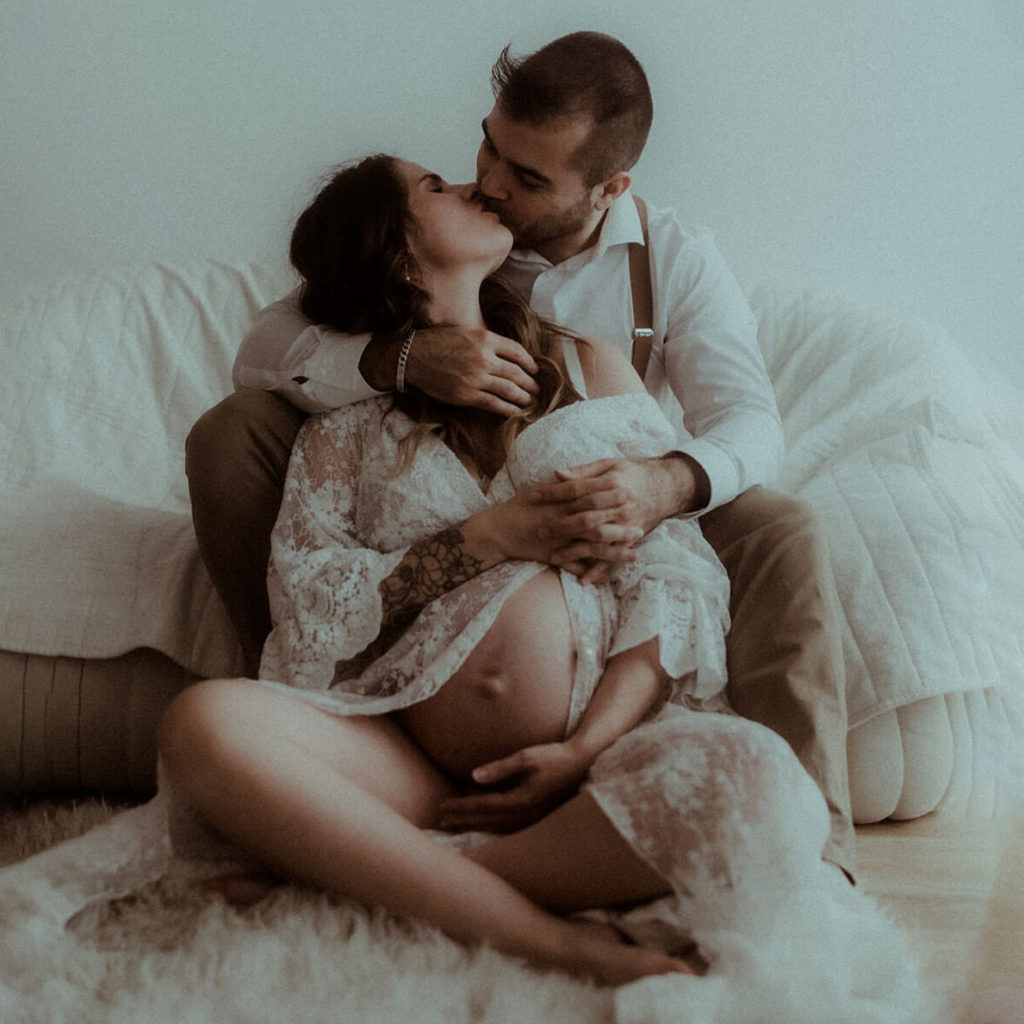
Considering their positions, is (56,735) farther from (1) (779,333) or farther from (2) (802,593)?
(1) (779,333)

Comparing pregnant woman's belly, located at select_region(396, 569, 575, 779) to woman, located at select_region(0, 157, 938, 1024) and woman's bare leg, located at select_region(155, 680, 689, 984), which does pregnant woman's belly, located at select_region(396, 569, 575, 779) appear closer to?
woman, located at select_region(0, 157, 938, 1024)

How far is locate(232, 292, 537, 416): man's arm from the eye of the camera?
4.21ft

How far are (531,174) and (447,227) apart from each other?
18 centimetres

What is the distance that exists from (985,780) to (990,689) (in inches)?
4.6

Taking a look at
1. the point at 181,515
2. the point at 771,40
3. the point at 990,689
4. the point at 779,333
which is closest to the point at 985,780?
the point at 990,689

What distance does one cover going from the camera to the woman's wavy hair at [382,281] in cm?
132

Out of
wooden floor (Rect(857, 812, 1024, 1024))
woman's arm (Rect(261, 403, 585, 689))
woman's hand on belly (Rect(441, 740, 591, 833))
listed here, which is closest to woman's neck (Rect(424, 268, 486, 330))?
woman's arm (Rect(261, 403, 585, 689))

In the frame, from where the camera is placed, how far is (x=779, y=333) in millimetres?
1973

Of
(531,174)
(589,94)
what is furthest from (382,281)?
(589,94)

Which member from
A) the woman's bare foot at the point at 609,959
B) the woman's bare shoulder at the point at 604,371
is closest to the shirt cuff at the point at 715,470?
the woman's bare shoulder at the point at 604,371

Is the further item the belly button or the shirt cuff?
the shirt cuff

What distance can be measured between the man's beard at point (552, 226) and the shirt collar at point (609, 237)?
0.03 meters

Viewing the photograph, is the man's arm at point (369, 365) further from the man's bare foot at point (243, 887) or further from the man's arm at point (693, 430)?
the man's bare foot at point (243, 887)

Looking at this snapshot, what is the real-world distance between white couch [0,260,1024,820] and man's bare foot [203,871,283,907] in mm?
385
